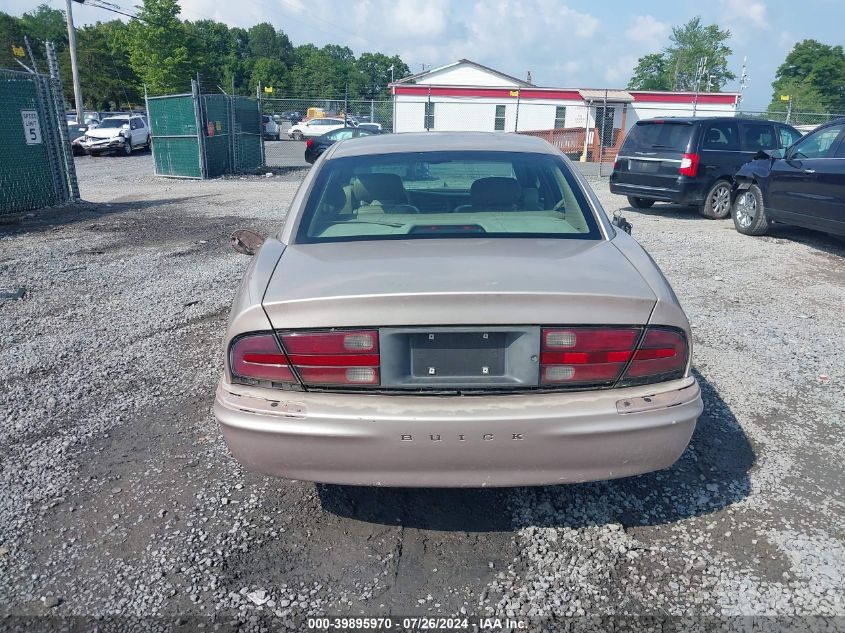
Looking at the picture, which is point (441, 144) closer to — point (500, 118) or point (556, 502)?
point (556, 502)

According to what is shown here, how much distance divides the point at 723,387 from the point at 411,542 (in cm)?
259

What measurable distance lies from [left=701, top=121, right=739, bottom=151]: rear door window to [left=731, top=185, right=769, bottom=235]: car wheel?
1496mm

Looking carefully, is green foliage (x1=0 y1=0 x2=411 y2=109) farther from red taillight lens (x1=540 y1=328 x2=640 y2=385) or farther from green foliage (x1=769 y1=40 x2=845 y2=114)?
green foliage (x1=769 y1=40 x2=845 y2=114)

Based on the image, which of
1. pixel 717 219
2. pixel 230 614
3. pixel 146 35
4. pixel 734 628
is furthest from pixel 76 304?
pixel 146 35

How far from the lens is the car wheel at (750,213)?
9.51 meters

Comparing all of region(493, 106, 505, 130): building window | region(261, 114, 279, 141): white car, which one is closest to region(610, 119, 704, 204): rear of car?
region(493, 106, 505, 130): building window

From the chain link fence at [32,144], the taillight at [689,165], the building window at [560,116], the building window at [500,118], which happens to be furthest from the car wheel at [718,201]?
the building window at [560,116]

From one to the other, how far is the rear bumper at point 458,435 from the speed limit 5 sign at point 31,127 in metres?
11.2

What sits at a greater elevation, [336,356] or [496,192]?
[496,192]

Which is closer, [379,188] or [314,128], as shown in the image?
[379,188]

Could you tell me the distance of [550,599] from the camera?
2.38 meters

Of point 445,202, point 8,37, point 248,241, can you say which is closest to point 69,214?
point 248,241

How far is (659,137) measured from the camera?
38.0 ft

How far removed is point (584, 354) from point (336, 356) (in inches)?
34.6
